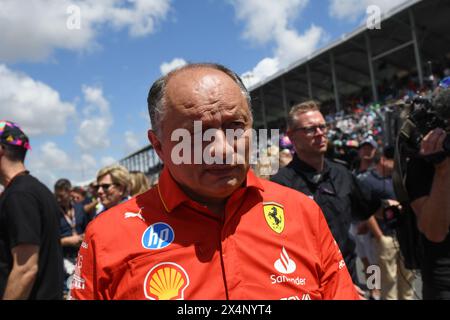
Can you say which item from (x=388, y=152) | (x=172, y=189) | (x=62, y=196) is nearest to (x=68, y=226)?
(x=62, y=196)

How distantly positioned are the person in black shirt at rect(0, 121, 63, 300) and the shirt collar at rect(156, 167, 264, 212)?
4.37 ft

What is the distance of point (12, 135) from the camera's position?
265cm

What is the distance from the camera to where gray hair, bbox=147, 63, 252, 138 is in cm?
141

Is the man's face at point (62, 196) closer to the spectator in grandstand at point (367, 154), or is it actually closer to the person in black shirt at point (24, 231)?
the person in black shirt at point (24, 231)

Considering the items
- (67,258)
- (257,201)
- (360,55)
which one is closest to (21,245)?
(257,201)

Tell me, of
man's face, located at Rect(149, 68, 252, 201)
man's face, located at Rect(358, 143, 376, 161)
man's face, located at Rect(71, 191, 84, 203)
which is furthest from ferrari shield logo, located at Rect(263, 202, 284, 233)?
man's face, located at Rect(71, 191, 84, 203)

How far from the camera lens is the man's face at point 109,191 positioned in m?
4.21

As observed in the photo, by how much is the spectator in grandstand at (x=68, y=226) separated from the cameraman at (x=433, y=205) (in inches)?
149

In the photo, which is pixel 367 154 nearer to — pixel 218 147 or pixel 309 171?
pixel 309 171

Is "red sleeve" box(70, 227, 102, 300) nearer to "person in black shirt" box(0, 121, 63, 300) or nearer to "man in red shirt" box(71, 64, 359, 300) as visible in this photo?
"man in red shirt" box(71, 64, 359, 300)

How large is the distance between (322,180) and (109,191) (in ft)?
7.17

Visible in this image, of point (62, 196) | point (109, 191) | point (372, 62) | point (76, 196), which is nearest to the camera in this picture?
point (109, 191)

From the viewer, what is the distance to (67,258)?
5453 millimetres

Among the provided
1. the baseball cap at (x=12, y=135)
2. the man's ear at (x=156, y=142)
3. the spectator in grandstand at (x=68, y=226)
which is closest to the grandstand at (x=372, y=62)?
the spectator in grandstand at (x=68, y=226)
